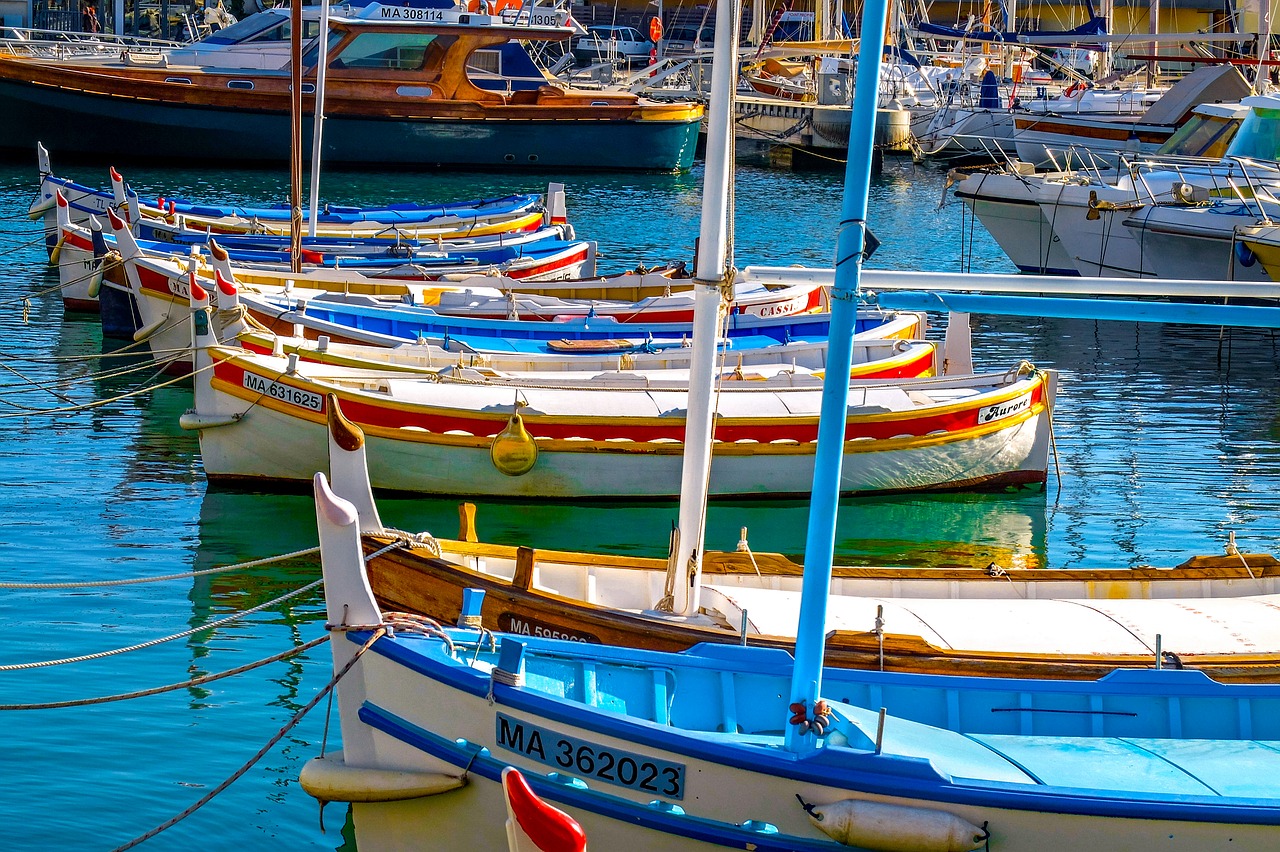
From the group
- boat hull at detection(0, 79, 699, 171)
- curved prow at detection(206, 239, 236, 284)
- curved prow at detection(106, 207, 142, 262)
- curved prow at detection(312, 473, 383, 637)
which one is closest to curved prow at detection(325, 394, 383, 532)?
curved prow at detection(312, 473, 383, 637)

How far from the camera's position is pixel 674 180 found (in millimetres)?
→ 41469

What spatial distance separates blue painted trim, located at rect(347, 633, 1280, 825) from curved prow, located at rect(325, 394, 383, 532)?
1875mm

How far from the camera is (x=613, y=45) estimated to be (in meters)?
66.1

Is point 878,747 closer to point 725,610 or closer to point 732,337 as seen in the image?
point 725,610

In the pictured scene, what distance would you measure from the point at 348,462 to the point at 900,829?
126 inches

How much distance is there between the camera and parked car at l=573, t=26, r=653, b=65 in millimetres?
66356

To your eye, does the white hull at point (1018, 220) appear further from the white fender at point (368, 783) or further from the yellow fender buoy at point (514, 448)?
the white fender at point (368, 783)

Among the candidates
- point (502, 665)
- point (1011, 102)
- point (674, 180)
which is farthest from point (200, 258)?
point (1011, 102)

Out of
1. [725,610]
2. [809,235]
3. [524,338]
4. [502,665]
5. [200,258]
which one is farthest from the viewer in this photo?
[809,235]

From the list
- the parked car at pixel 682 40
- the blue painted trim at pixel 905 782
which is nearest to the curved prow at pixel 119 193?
the blue painted trim at pixel 905 782

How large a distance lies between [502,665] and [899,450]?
845 cm

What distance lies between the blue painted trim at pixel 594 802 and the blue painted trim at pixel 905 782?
26cm

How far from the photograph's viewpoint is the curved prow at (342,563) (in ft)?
19.5

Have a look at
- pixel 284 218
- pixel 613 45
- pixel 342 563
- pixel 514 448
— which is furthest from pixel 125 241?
pixel 613 45
